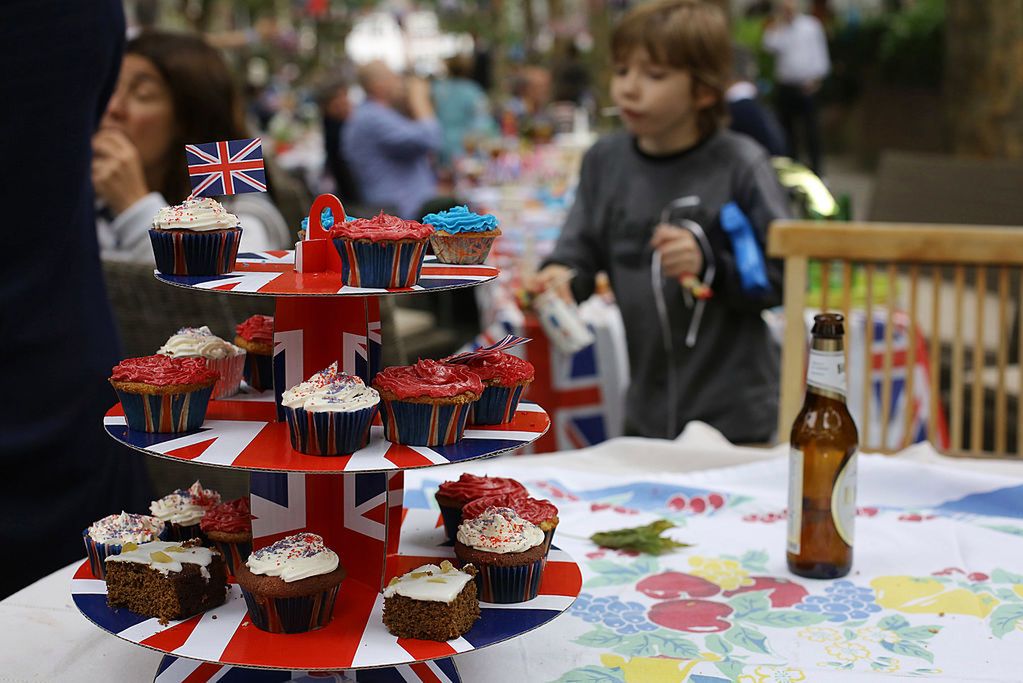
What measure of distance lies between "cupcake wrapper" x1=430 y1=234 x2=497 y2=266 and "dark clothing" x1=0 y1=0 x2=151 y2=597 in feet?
2.12

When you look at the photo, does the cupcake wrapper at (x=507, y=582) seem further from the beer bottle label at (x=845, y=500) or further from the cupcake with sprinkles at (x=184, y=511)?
the beer bottle label at (x=845, y=500)

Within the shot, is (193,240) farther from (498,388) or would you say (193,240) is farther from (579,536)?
(579,536)

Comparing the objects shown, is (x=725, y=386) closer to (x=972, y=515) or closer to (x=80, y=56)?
(x=972, y=515)

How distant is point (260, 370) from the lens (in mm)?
A: 1366

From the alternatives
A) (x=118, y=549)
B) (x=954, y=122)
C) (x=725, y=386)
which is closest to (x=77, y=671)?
(x=118, y=549)

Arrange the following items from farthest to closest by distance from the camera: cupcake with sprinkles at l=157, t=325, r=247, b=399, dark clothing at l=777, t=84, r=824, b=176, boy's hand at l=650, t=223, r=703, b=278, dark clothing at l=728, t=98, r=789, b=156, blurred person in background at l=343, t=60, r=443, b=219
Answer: dark clothing at l=777, t=84, r=824, b=176 → blurred person in background at l=343, t=60, r=443, b=219 → dark clothing at l=728, t=98, r=789, b=156 → boy's hand at l=650, t=223, r=703, b=278 → cupcake with sprinkles at l=157, t=325, r=247, b=399

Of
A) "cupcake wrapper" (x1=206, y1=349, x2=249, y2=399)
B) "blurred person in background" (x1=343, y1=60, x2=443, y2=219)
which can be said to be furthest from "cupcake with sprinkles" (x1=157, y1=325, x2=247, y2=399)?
"blurred person in background" (x1=343, y1=60, x2=443, y2=219)

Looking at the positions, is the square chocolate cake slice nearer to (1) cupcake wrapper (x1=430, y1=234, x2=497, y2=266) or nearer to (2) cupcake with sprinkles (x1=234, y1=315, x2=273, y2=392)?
(2) cupcake with sprinkles (x1=234, y1=315, x2=273, y2=392)

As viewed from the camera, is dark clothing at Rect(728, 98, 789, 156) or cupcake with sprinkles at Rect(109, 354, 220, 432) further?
dark clothing at Rect(728, 98, 789, 156)

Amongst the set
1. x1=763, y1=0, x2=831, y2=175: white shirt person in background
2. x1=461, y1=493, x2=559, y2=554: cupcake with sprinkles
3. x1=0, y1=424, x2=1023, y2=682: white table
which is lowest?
x1=0, y1=424, x2=1023, y2=682: white table

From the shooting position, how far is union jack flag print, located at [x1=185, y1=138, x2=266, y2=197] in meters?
1.20

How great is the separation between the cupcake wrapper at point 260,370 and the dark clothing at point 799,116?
10.7 m

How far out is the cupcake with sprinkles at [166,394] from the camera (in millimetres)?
1140

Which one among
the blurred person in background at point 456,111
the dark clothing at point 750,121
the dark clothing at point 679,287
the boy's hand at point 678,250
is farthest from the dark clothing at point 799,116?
the boy's hand at point 678,250
